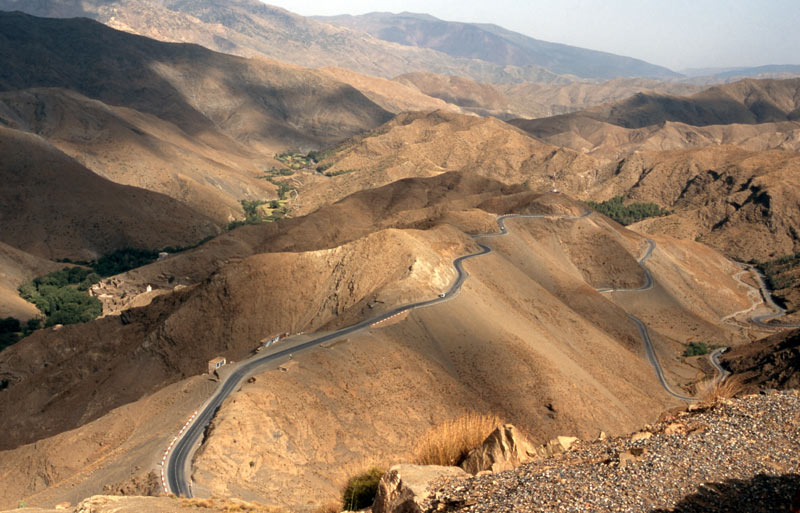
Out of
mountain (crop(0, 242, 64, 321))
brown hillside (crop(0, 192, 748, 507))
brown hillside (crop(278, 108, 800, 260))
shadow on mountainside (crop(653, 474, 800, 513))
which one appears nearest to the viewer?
shadow on mountainside (crop(653, 474, 800, 513))

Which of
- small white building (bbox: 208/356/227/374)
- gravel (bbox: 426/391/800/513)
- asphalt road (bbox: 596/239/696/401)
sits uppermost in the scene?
gravel (bbox: 426/391/800/513)

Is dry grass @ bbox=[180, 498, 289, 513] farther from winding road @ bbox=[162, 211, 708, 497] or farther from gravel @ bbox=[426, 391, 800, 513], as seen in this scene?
gravel @ bbox=[426, 391, 800, 513]

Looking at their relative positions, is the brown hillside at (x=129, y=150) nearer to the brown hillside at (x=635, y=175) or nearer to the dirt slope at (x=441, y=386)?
the brown hillside at (x=635, y=175)

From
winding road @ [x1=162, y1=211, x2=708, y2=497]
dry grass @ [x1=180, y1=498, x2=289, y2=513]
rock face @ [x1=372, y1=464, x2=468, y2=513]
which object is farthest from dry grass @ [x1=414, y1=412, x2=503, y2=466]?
winding road @ [x1=162, y1=211, x2=708, y2=497]

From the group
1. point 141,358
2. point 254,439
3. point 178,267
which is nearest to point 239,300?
point 141,358

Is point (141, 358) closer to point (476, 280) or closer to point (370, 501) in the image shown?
point (476, 280)

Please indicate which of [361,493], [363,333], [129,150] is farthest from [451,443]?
[129,150]
